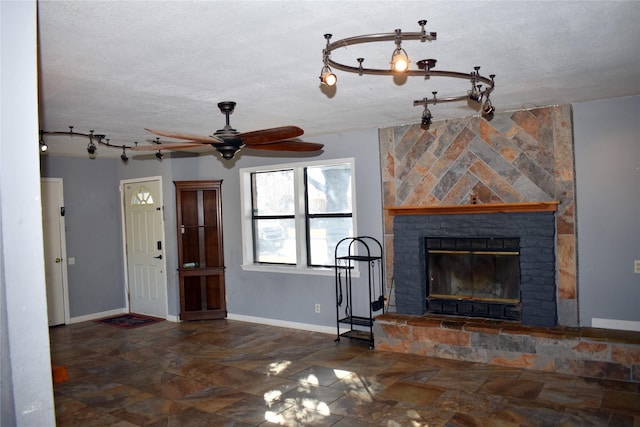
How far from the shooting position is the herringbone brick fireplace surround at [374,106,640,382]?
4.36 metres

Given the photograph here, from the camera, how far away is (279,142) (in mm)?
3502

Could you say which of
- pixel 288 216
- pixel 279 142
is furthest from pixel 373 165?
pixel 279 142

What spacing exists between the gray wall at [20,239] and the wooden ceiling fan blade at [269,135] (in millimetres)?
1983

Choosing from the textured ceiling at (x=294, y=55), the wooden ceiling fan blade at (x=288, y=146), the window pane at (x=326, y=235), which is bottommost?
the window pane at (x=326, y=235)

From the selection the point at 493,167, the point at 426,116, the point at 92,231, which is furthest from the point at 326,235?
the point at 92,231

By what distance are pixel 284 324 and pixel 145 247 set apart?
260 cm

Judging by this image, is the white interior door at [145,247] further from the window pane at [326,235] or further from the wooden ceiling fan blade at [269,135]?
the wooden ceiling fan blade at [269,135]

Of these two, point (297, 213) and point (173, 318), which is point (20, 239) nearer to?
point (297, 213)

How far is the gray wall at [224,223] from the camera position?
5715mm

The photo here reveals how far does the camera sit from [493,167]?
4910mm

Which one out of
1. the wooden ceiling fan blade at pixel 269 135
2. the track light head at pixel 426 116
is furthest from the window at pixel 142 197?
the track light head at pixel 426 116

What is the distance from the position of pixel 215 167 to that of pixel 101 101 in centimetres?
322

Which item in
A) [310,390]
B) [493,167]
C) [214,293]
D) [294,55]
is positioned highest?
[294,55]

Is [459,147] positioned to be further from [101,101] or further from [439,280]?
[101,101]
